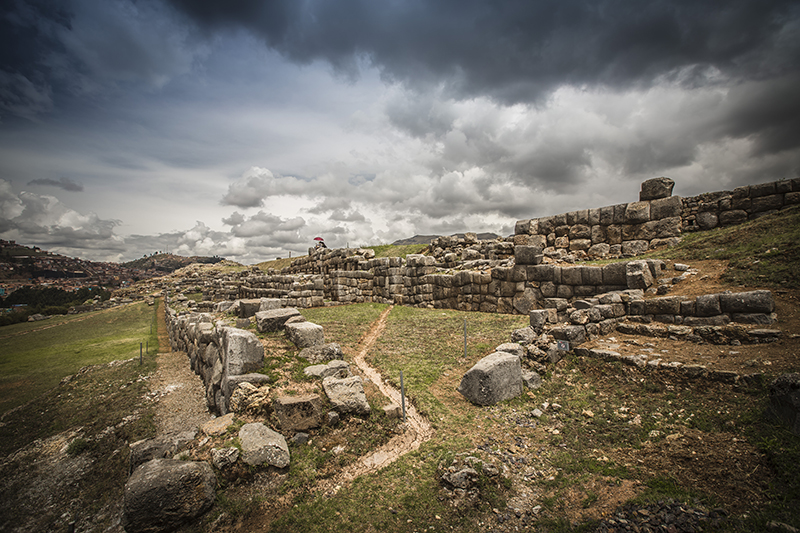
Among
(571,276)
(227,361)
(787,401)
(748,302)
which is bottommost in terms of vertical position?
(787,401)

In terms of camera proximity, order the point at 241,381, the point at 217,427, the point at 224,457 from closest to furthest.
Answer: the point at 224,457
the point at 217,427
the point at 241,381

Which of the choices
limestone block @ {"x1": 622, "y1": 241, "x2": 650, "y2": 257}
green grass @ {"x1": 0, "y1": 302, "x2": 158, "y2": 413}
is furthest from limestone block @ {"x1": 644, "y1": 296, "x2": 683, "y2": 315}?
green grass @ {"x1": 0, "y1": 302, "x2": 158, "y2": 413}

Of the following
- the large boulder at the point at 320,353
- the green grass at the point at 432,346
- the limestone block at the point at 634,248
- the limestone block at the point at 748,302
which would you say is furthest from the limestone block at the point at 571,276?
the large boulder at the point at 320,353

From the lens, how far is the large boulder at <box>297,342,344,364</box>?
800 cm

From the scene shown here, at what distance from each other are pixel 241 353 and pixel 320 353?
198 cm

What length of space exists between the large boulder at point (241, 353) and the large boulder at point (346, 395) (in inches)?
66.4

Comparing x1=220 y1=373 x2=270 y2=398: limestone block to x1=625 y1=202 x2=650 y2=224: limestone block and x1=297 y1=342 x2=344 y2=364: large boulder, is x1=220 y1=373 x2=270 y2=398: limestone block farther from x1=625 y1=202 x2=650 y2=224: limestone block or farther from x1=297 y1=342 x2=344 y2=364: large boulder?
x1=625 y1=202 x2=650 y2=224: limestone block

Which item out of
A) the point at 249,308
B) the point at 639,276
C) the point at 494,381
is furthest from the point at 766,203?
the point at 249,308

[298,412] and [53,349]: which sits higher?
[298,412]

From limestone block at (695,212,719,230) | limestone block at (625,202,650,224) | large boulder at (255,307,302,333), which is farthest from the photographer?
→ limestone block at (625,202,650,224)

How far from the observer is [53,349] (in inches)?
516

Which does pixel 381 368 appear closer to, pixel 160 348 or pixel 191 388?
pixel 191 388

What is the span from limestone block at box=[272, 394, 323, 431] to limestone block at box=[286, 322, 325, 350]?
244 cm

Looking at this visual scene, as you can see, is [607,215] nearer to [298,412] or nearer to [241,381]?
[298,412]
